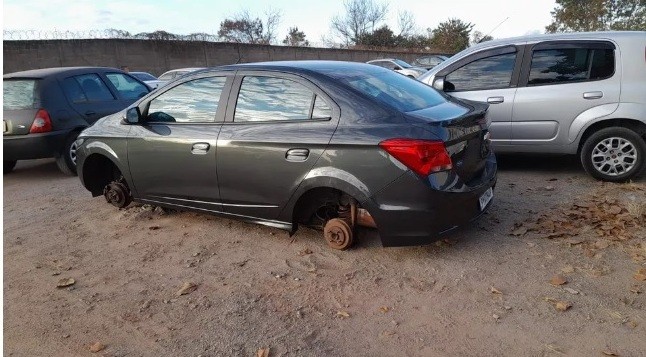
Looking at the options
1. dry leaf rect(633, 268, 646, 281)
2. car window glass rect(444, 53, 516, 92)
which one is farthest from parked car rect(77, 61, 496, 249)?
car window glass rect(444, 53, 516, 92)

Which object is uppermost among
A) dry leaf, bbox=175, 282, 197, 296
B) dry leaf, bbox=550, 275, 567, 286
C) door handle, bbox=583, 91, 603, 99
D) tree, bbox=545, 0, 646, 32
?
tree, bbox=545, 0, 646, 32

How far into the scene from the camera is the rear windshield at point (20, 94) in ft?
22.9

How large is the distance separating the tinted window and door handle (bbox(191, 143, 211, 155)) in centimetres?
366

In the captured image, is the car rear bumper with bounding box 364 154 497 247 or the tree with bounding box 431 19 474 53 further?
the tree with bounding box 431 19 474 53

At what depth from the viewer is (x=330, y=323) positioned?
9.99ft

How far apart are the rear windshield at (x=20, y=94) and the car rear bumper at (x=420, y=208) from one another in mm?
5691

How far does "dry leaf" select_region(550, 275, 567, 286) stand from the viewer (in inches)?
129

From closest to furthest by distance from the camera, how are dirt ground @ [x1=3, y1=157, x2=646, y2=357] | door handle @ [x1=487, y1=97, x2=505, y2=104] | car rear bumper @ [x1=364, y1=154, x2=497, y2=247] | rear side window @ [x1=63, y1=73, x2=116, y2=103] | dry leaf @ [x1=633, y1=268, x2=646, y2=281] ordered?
dirt ground @ [x1=3, y1=157, x2=646, y2=357] < dry leaf @ [x1=633, y1=268, x2=646, y2=281] < car rear bumper @ [x1=364, y1=154, x2=497, y2=247] < door handle @ [x1=487, y1=97, x2=505, y2=104] < rear side window @ [x1=63, y1=73, x2=116, y2=103]

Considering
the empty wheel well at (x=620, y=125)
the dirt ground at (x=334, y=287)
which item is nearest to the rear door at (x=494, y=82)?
the empty wheel well at (x=620, y=125)

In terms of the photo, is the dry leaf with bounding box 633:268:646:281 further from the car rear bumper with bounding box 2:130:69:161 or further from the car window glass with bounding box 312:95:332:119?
the car rear bumper with bounding box 2:130:69:161

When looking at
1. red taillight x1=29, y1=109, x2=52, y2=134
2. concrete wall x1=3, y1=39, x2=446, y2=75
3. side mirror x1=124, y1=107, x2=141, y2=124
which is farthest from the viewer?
concrete wall x1=3, y1=39, x2=446, y2=75

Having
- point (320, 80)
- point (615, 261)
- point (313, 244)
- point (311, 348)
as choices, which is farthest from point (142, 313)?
point (615, 261)

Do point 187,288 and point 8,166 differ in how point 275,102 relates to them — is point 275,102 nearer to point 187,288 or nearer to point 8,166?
point 187,288

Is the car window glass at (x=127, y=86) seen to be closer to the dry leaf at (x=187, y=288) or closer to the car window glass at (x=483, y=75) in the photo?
the car window glass at (x=483, y=75)
